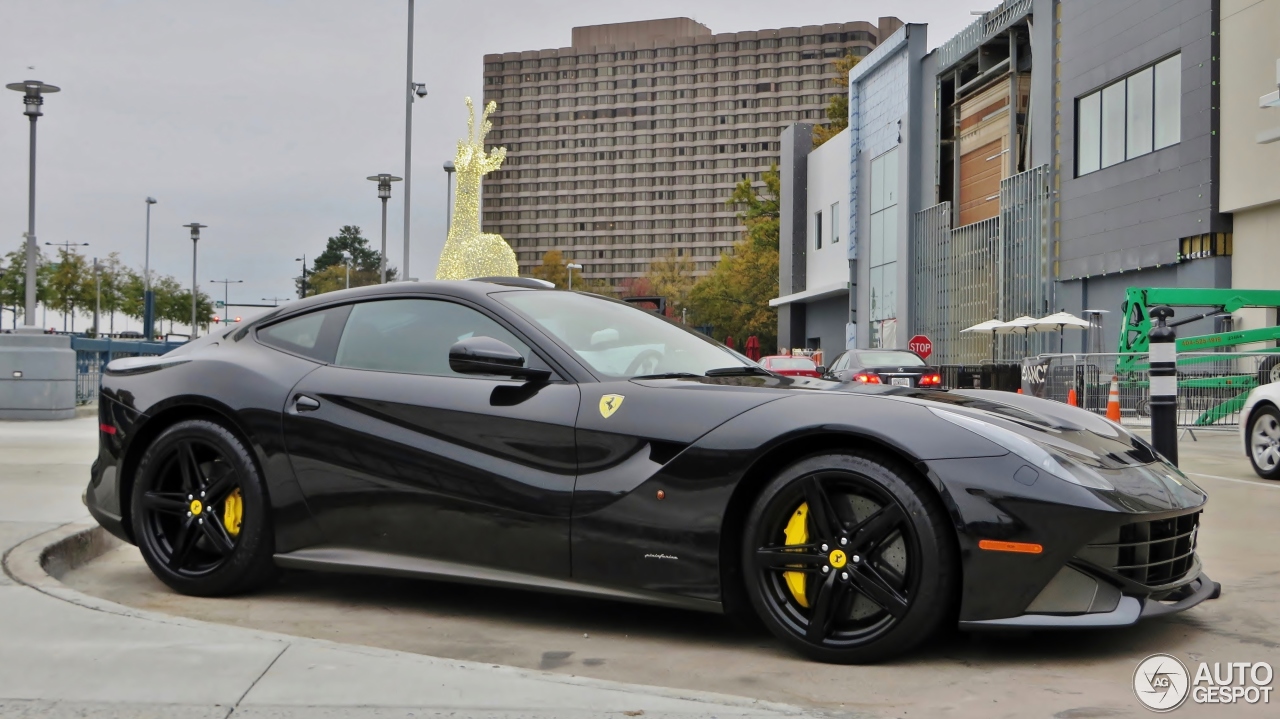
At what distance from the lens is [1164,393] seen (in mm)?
7355

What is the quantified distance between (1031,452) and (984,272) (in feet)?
106

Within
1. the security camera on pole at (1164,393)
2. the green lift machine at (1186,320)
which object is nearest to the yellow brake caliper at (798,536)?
the security camera on pole at (1164,393)

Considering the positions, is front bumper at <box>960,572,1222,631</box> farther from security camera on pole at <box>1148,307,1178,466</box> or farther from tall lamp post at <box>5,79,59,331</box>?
tall lamp post at <box>5,79,59,331</box>

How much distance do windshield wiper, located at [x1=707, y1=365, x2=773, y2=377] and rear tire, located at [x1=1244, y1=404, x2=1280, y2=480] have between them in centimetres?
706

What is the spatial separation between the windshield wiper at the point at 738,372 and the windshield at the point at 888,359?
15566 mm

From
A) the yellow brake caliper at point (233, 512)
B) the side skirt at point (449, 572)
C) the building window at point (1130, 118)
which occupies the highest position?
the building window at point (1130, 118)

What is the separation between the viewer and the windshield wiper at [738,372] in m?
4.59

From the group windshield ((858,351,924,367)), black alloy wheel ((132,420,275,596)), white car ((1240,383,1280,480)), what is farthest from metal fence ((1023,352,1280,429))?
black alloy wheel ((132,420,275,596))

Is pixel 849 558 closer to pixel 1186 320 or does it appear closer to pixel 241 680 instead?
pixel 241 680

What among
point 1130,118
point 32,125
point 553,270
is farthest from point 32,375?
point 553,270

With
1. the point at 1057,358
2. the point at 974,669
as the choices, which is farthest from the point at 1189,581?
the point at 1057,358

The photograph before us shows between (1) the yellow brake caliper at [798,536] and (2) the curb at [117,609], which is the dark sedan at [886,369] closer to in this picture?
(2) the curb at [117,609]

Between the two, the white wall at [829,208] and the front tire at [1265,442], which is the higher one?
the white wall at [829,208]

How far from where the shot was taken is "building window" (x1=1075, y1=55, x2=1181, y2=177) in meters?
25.0
